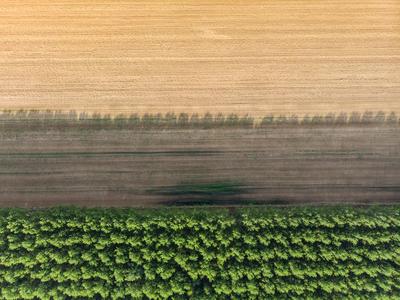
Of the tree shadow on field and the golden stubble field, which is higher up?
the golden stubble field

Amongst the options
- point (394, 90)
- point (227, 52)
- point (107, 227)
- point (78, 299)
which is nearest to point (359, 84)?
point (394, 90)

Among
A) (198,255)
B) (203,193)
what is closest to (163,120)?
(203,193)

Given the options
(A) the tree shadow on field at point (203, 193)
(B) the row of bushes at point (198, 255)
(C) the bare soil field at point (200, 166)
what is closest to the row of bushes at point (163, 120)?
(C) the bare soil field at point (200, 166)

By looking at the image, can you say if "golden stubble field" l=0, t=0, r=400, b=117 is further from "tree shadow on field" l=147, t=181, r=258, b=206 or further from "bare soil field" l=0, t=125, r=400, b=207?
"tree shadow on field" l=147, t=181, r=258, b=206

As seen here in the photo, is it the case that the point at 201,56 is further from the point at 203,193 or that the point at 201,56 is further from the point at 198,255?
the point at 198,255

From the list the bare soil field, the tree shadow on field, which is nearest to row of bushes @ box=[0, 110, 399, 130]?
the bare soil field

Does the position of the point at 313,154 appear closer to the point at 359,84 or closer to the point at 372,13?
the point at 359,84
